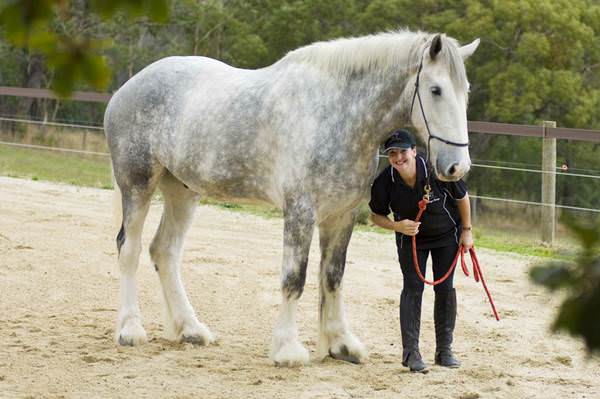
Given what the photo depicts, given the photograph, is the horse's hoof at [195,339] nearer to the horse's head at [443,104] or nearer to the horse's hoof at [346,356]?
the horse's hoof at [346,356]

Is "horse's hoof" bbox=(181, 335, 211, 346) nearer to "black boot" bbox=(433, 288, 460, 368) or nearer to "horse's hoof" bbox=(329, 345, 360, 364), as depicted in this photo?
"horse's hoof" bbox=(329, 345, 360, 364)

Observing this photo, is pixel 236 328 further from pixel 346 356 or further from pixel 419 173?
pixel 419 173

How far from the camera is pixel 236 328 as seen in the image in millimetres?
6371

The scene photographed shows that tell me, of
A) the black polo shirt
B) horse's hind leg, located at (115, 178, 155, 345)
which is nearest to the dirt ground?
horse's hind leg, located at (115, 178, 155, 345)

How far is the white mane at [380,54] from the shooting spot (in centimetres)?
488

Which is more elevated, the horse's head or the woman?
the horse's head

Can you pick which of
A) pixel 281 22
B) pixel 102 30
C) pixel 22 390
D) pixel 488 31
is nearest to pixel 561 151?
pixel 488 31

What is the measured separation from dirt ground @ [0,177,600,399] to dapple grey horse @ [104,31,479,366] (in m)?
0.33

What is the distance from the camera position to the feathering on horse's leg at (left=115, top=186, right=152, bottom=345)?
5828mm

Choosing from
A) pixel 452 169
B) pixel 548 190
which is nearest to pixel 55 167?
pixel 548 190

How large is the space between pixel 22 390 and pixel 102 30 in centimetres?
2223

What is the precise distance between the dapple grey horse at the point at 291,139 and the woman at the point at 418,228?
0.18 meters

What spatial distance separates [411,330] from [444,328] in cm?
22

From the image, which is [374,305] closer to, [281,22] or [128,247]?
[128,247]
